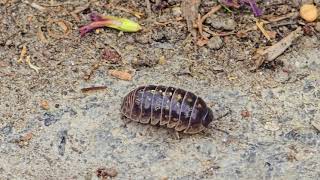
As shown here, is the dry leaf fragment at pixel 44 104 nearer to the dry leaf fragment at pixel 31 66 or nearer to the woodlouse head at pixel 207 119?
the dry leaf fragment at pixel 31 66

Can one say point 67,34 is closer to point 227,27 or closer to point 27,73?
point 27,73

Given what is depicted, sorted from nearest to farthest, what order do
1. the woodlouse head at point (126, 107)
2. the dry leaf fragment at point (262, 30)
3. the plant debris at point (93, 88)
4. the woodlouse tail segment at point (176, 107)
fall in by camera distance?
the woodlouse tail segment at point (176, 107) → the woodlouse head at point (126, 107) → the plant debris at point (93, 88) → the dry leaf fragment at point (262, 30)

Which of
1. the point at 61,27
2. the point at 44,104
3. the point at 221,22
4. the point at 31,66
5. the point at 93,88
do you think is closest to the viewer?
the point at 44,104

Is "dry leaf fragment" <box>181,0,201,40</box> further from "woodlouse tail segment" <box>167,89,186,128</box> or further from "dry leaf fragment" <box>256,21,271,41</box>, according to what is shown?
"woodlouse tail segment" <box>167,89,186,128</box>

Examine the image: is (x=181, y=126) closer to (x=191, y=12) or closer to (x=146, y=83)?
(x=146, y=83)

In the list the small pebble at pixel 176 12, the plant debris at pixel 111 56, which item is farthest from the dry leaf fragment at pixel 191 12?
the plant debris at pixel 111 56

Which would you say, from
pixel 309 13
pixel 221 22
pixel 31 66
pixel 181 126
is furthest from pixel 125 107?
pixel 309 13
